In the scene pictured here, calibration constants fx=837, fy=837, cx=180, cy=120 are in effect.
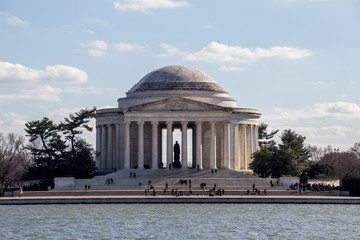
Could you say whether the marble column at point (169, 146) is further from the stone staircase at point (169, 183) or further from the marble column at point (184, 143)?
the stone staircase at point (169, 183)

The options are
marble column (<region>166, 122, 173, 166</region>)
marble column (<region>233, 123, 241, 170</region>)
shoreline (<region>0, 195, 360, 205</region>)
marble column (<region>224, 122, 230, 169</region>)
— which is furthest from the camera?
marble column (<region>233, 123, 241, 170</region>)

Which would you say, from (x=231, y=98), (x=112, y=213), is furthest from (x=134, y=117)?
(x=112, y=213)

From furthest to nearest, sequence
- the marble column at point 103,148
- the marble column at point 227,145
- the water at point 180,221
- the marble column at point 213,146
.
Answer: the marble column at point 103,148
the marble column at point 227,145
the marble column at point 213,146
the water at point 180,221

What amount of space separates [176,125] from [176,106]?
40.8 ft

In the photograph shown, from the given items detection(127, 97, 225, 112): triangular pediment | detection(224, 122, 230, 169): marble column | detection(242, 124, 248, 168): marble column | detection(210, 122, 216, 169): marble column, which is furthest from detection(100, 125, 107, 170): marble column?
detection(242, 124, 248, 168): marble column

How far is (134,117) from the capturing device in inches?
4660

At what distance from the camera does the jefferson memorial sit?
11800 cm

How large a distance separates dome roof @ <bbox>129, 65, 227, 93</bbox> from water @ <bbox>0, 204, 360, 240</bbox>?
127 feet

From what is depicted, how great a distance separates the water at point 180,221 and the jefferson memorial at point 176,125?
30492mm

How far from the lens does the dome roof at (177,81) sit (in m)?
125

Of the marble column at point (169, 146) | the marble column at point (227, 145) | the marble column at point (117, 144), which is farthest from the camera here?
the marble column at point (117, 144)

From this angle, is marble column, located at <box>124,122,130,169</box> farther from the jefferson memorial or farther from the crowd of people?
the crowd of people

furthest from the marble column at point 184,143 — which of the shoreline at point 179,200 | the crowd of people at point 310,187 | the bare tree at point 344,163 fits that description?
the bare tree at point 344,163

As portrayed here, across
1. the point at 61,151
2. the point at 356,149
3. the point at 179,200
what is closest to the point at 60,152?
the point at 61,151
